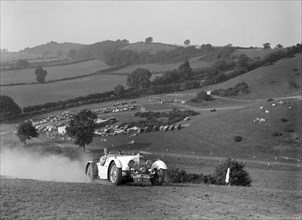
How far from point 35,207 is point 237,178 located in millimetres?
22858

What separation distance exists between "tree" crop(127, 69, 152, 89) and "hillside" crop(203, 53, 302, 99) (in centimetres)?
1882

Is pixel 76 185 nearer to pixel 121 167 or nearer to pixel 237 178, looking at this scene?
pixel 121 167

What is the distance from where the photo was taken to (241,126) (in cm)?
10138

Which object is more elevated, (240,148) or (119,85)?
(119,85)

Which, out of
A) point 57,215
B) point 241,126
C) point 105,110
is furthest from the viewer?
→ point 105,110

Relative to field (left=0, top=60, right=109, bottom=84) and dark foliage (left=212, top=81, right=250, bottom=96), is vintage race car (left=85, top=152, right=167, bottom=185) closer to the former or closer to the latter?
field (left=0, top=60, right=109, bottom=84)

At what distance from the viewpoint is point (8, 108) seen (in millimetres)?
114438

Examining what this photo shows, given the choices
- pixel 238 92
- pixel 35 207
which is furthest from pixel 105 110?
pixel 35 207

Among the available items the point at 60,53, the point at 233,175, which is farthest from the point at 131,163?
the point at 60,53

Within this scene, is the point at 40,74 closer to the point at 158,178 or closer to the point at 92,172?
the point at 92,172

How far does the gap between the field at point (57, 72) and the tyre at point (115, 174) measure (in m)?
114

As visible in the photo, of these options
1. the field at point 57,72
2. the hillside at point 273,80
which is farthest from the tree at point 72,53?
the hillside at point 273,80

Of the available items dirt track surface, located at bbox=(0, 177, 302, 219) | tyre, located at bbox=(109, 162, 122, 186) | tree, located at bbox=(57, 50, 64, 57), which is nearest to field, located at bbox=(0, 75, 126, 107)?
tree, located at bbox=(57, 50, 64, 57)

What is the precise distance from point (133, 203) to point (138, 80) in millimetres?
130619
